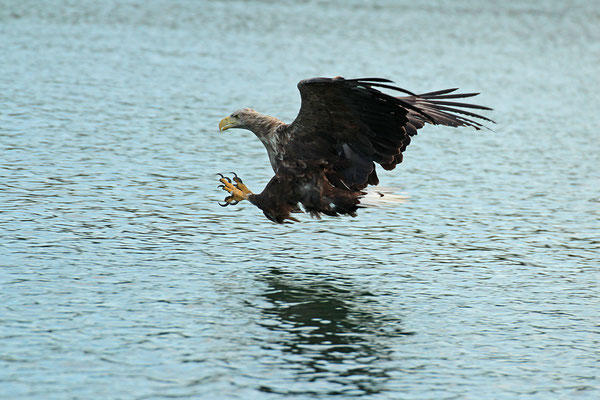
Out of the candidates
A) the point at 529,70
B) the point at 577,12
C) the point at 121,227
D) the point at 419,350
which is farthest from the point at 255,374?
the point at 577,12

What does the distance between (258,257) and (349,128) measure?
4.76 ft

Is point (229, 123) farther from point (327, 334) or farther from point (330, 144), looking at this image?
point (327, 334)

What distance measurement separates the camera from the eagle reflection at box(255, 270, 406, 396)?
5668 mm

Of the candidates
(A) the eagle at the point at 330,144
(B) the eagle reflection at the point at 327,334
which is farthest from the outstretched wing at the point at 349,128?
(B) the eagle reflection at the point at 327,334

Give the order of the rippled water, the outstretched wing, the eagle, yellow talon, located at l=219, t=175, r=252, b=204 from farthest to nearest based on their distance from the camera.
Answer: yellow talon, located at l=219, t=175, r=252, b=204, the eagle, the outstretched wing, the rippled water

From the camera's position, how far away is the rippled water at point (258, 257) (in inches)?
230

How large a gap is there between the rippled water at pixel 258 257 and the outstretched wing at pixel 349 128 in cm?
61

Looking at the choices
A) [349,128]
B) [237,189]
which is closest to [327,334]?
[349,128]

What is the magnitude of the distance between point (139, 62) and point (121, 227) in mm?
11807

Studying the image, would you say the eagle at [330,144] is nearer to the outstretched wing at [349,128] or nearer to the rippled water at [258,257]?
the outstretched wing at [349,128]

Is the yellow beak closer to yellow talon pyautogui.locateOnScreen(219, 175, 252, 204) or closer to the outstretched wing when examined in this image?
yellow talon pyautogui.locateOnScreen(219, 175, 252, 204)

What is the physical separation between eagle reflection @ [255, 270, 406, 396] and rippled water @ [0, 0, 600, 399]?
0.06 ft

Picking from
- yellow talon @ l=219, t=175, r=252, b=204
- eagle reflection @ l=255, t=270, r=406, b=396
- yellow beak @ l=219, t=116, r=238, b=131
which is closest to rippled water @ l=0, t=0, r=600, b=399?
eagle reflection @ l=255, t=270, r=406, b=396

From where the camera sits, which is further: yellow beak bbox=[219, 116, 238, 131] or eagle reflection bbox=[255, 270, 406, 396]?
yellow beak bbox=[219, 116, 238, 131]
